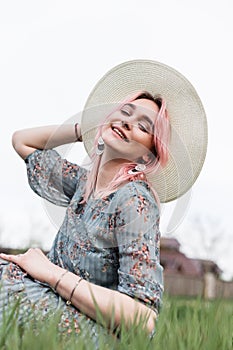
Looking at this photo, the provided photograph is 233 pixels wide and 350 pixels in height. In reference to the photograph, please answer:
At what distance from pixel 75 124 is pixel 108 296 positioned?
0.69 m

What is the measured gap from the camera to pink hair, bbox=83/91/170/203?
7.26 feet

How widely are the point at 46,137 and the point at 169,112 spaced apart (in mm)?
392

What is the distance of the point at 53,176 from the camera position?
244 cm

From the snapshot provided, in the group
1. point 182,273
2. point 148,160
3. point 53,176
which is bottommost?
point 182,273

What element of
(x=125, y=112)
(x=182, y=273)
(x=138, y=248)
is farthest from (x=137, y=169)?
(x=182, y=273)

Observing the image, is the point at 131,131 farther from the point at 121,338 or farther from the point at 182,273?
the point at 182,273

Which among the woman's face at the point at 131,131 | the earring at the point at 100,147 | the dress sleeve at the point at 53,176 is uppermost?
the woman's face at the point at 131,131

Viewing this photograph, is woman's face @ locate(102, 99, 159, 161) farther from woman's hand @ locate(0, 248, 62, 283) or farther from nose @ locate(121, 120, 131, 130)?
woman's hand @ locate(0, 248, 62, 283)

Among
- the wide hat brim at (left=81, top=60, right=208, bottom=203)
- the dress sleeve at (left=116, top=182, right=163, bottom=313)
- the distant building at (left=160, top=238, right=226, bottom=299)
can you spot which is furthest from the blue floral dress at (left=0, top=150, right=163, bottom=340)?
the distant building at (left=160, top=238, right=226, bottom=299)

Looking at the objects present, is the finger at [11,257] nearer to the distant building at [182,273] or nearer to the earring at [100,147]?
the earring at [100,147]

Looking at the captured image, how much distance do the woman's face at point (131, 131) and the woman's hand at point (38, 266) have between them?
35cm

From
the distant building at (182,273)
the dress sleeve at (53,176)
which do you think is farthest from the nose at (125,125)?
the distant building at (182,273)

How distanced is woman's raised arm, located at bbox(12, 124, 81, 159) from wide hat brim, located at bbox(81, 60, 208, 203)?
4 centimetres

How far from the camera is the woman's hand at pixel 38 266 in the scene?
81.6 inches
